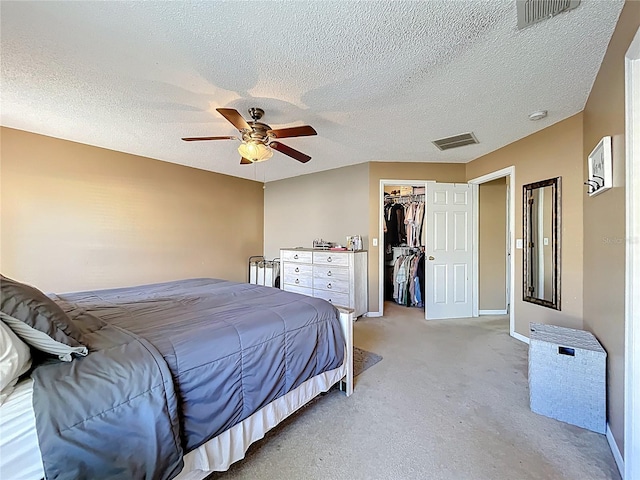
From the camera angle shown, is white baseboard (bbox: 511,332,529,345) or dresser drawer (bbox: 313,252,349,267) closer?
white baseboard (bbox: 511,332,529,345)

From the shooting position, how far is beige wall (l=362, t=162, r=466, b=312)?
423 centimetres

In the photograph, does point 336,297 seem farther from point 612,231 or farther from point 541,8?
point 541,8

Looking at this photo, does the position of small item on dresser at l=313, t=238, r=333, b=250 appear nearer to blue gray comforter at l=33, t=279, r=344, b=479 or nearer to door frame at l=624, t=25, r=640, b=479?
blue gray comforter at l=33, t=279, r=344, b=479

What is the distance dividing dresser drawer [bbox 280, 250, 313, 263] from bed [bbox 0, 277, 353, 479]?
2.26 meters

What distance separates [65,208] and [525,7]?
4.58 m

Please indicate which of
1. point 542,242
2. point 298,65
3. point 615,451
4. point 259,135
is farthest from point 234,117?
point 542,242

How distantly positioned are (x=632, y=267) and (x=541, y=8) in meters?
1.37

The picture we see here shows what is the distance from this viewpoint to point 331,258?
410 cm

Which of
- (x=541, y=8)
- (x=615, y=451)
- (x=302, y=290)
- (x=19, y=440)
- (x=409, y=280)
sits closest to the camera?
(x=19, y=440)

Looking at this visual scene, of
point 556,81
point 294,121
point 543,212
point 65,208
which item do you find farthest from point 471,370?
point 65,208

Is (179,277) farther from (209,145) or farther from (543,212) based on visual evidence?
(543,212)

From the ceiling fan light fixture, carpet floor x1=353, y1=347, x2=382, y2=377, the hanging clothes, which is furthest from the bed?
the hanging clothes

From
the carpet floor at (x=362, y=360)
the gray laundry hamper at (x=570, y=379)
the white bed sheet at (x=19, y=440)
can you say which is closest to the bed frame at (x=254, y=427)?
the carpet floor at (x=362, y=360)

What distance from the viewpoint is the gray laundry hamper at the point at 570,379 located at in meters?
1.74
